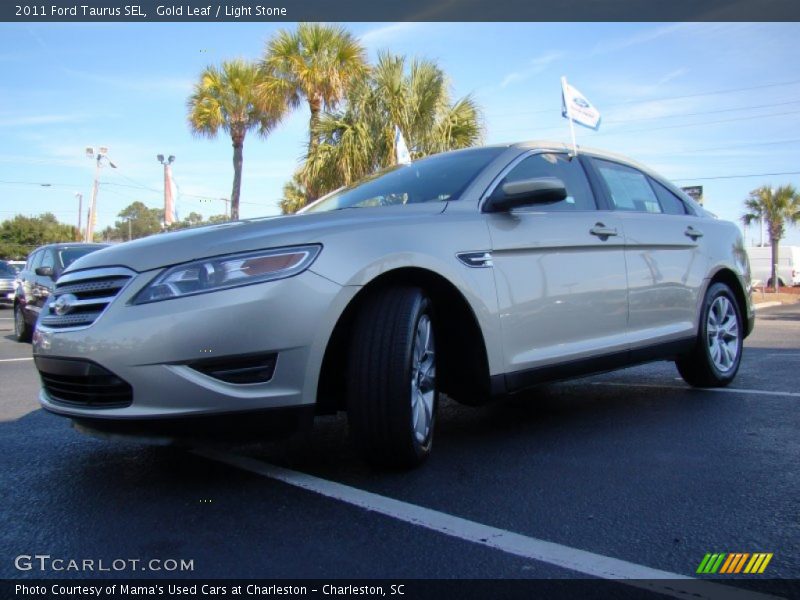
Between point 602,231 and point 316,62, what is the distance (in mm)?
13648

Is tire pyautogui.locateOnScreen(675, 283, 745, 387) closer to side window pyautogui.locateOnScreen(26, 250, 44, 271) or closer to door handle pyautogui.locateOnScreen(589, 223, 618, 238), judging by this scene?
door handle pyautogui.locateOnScreen(589, 223, 618, 238)

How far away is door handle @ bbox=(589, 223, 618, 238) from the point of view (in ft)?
12.7

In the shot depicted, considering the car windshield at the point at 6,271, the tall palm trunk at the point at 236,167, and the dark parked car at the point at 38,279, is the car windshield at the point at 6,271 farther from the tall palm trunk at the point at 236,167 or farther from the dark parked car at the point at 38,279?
the dark parked car at the point at 38,279

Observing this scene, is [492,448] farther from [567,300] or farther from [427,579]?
[427,579]

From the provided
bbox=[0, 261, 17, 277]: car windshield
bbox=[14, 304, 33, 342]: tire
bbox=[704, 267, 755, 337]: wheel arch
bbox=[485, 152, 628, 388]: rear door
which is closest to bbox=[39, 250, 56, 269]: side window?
bbox=[14, 304, 33, 342]: tire

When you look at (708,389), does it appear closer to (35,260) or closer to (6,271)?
(35,260)

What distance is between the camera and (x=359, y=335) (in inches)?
110

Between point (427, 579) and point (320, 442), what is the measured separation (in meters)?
1.65

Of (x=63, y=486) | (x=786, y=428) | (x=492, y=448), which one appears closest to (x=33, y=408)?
(x=63, y=486)

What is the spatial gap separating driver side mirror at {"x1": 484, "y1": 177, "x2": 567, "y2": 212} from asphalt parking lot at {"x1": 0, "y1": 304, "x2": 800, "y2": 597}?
1.20m

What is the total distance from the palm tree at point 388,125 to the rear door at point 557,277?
1044 cm

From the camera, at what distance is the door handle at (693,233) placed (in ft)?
15.3

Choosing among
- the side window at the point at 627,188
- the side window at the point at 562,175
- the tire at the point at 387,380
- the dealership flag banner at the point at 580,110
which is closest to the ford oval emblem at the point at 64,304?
the tire at the point at 387,380

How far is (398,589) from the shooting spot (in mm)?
1927
